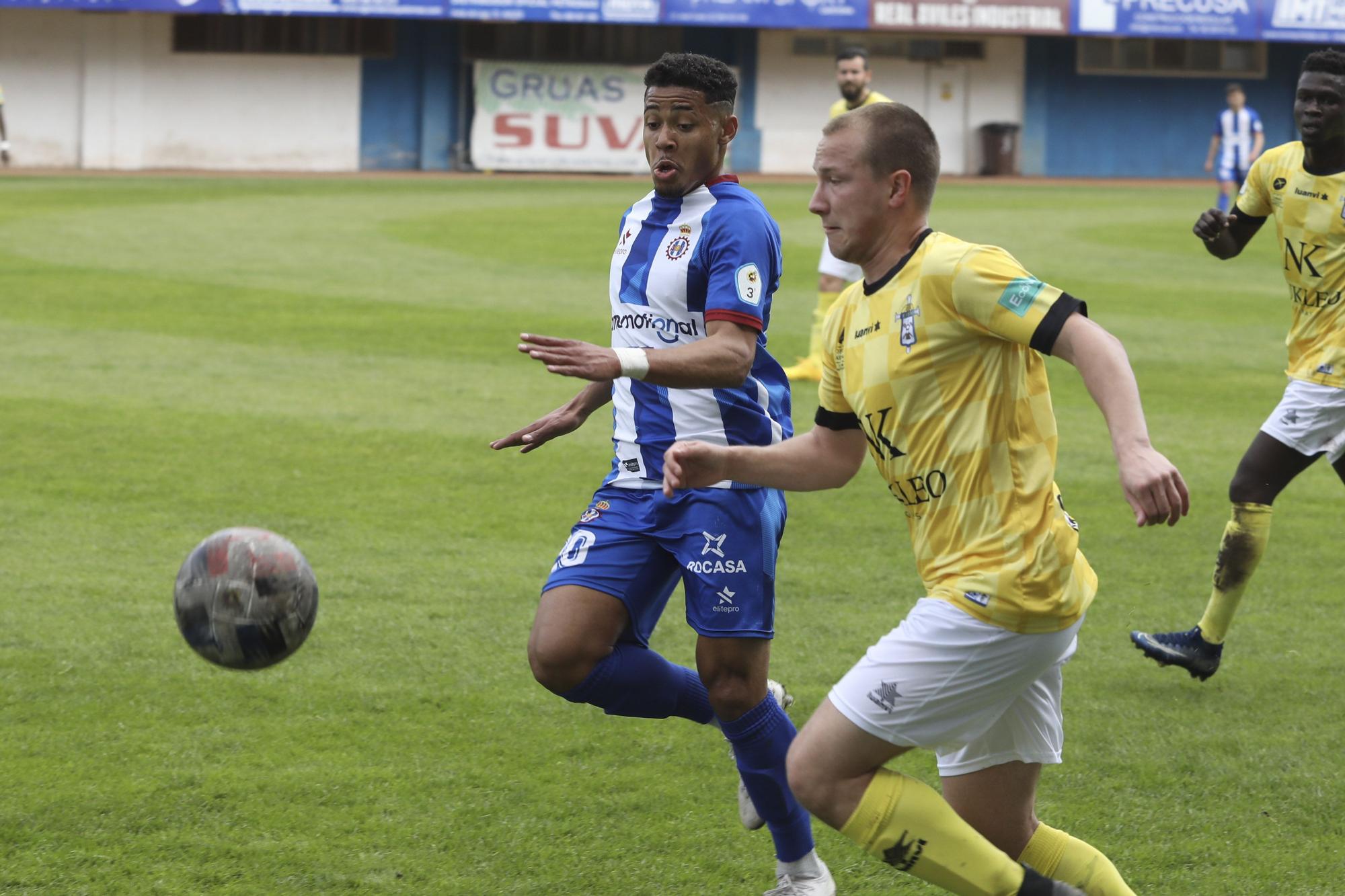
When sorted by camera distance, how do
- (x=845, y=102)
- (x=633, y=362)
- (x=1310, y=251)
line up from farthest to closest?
(x=845, y=102)
(x=1310, y=251)
(x=633, y=362)

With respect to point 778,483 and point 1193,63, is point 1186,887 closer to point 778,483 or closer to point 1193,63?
point 778,483

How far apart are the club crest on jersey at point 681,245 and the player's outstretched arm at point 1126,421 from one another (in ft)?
4.95

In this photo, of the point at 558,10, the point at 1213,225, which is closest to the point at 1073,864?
the point at 1213,225

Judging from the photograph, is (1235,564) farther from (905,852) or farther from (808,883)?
(905,852)

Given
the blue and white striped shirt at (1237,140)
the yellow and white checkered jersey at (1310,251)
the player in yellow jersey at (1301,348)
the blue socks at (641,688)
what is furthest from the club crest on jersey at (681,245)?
the blue and white striped shirt at (1237,140)

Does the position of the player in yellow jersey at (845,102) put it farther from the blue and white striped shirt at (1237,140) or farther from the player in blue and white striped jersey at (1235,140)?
the blue and white striped shirt at (1237,140)

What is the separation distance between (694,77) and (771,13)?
3712 cm

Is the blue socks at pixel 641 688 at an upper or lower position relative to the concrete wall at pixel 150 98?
lower

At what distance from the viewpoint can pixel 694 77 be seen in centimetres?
474

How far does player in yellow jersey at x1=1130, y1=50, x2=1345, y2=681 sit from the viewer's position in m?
6.38

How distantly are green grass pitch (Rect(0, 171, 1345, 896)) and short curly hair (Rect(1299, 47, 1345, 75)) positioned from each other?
7.83ft

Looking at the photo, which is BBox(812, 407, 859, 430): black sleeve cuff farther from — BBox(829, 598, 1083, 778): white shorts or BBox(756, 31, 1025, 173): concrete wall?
BBox(756, 31, 1025, 173): concrete wall

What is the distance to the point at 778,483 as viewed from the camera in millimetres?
4074

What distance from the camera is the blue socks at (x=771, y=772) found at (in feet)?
14.8
